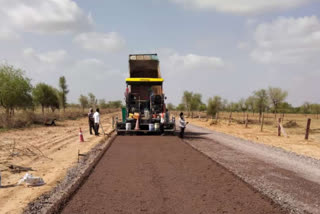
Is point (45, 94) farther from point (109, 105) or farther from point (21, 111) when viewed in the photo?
point (109, 105)

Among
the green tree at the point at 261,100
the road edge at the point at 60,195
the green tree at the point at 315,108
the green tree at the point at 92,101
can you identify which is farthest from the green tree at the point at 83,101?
the road edge at the point at 60,195

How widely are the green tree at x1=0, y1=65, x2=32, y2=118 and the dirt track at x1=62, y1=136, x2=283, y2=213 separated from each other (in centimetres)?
1747

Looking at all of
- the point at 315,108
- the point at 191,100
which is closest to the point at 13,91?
the point at 191,100

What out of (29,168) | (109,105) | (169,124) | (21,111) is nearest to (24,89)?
(21,111)

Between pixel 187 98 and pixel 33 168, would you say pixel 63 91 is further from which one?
pixel 33 168

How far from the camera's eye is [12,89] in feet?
78.0

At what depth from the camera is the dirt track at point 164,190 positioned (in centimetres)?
523

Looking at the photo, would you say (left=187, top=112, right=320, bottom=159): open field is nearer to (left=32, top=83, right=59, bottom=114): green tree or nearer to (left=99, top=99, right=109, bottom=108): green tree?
(left=32, top=83, right=59, bottom=114): green tree

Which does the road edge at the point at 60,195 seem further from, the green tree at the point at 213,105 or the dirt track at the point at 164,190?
the green tree at the point at 213,105

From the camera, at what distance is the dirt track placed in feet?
17.2

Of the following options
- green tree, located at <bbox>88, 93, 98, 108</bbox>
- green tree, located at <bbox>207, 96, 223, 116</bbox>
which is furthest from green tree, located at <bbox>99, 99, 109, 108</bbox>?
green tree, located at <bbox>207, 96, 223, 116</bbox>

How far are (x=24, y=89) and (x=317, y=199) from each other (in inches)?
942

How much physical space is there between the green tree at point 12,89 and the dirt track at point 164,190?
57.3 feet

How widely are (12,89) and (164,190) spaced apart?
21380 mm
